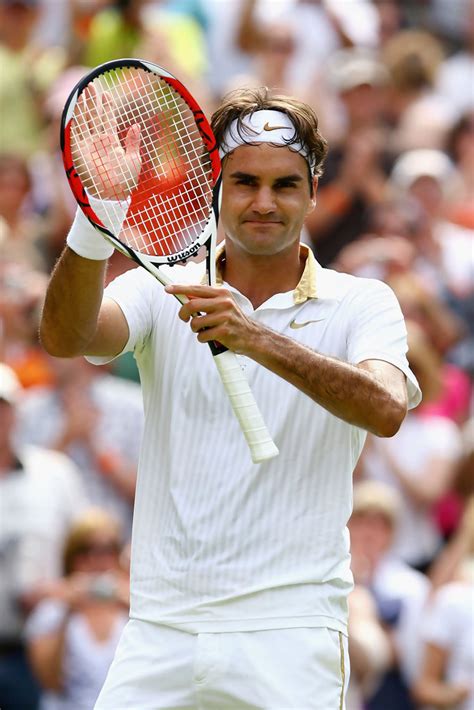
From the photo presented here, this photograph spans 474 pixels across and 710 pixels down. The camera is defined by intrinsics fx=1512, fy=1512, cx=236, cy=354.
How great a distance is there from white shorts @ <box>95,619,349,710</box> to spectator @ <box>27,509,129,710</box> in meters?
2.98

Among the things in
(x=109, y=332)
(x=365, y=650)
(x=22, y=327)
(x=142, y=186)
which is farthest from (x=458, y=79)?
(x=109, y=332)

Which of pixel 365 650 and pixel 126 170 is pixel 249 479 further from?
pixel 365 650

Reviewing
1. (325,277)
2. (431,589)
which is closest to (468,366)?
(431,589)

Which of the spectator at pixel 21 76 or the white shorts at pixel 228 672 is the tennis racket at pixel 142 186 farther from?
the spectator at pixel 21 76

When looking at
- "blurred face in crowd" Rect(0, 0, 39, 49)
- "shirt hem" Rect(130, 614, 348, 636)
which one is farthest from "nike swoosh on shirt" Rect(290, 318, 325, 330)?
"blurred face in crowd" Rect(0, 0, 39, 49)

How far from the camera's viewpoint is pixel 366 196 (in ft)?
31.4

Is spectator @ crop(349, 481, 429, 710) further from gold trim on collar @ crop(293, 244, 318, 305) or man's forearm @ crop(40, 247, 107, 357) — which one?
man's forearm @ crop(40, 247, 107, 357)

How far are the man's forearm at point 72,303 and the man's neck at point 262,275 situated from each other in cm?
47

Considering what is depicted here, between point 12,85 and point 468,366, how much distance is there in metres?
3.60

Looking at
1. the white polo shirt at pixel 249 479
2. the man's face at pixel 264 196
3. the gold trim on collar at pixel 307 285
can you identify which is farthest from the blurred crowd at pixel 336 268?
the man's face at pixel 264 196

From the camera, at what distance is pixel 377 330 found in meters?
3.88

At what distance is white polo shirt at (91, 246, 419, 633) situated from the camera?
150 inches

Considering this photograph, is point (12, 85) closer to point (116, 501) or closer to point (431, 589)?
point (116, 501)

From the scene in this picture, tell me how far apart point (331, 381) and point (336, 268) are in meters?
5.64
